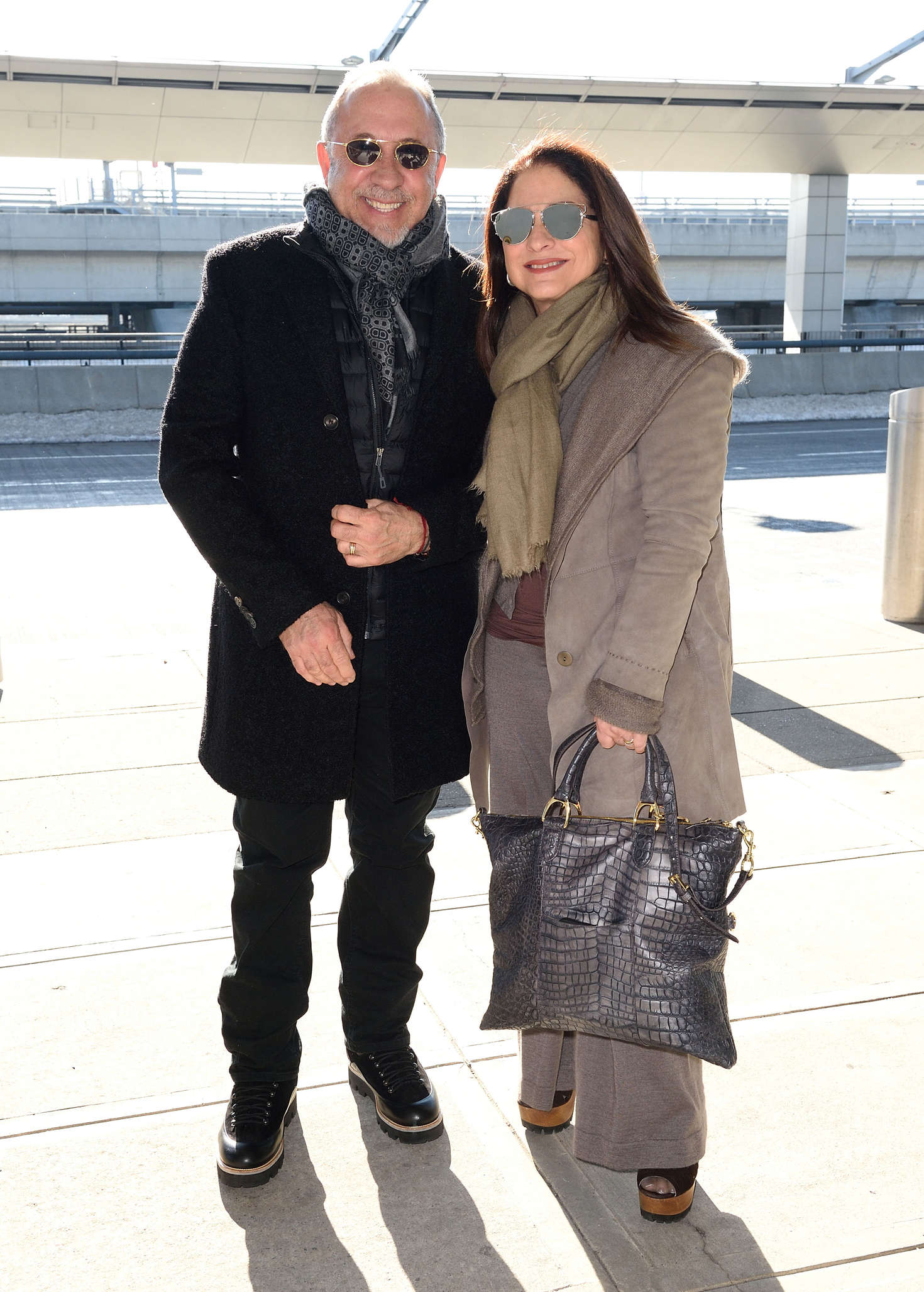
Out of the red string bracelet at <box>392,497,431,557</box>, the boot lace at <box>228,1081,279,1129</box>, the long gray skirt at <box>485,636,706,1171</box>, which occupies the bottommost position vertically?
the boot lace at <box>228,1081,279,1129</box>

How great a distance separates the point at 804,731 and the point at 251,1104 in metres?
3.71

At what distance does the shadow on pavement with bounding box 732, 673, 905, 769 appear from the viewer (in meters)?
5.55

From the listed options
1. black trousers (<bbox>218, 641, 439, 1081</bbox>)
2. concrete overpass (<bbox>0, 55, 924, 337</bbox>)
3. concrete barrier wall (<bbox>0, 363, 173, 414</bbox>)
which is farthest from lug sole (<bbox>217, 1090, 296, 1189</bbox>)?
concrete barrier wall (<bbox>0, 363, 173, 414</bbox>)

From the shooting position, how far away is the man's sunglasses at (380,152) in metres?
2.73

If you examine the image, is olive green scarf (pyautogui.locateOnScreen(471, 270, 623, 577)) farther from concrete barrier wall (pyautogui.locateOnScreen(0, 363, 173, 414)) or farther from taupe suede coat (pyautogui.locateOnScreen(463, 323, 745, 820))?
concrete barrier wall (pyautogui.locateOnScreen(0, 363, 173, 414))

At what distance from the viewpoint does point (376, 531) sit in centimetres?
270

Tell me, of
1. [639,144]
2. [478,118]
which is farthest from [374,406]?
[639,144]

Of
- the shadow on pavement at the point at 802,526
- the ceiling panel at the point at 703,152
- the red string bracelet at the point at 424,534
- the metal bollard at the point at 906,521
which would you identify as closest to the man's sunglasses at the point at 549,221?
the red string bracelet at the point at 424,534

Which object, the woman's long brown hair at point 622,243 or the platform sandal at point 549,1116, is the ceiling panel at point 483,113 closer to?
the woman's long brown hair at point 622,243

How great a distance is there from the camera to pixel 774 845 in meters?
4.61

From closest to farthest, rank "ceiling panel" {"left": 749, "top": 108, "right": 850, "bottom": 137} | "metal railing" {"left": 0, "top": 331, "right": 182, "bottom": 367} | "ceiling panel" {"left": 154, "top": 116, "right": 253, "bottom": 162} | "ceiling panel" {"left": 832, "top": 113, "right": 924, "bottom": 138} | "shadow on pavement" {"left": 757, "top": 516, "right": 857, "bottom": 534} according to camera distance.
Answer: "shadow on pavement" {"left": 757, "top": 516, "right": 857, "bottom": 534}
"ceiling panel" {"left": 154, "top": 116, "right": 253, "bottom": 162}
"metal railing" {"left": 0, "top": 331, "right": 182, "bottom": 367}
"ceiling panel" {"left": 749, "top": 108, "right": 850, "bottom": 137}
"ceiling panel" {"left": 832, "top": 113, "right": 924, "bottom": 138}

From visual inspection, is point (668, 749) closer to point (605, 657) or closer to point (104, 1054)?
point (605, 657)

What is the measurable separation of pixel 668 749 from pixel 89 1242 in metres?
1.52

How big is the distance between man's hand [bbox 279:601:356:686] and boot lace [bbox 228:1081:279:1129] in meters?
0.96
